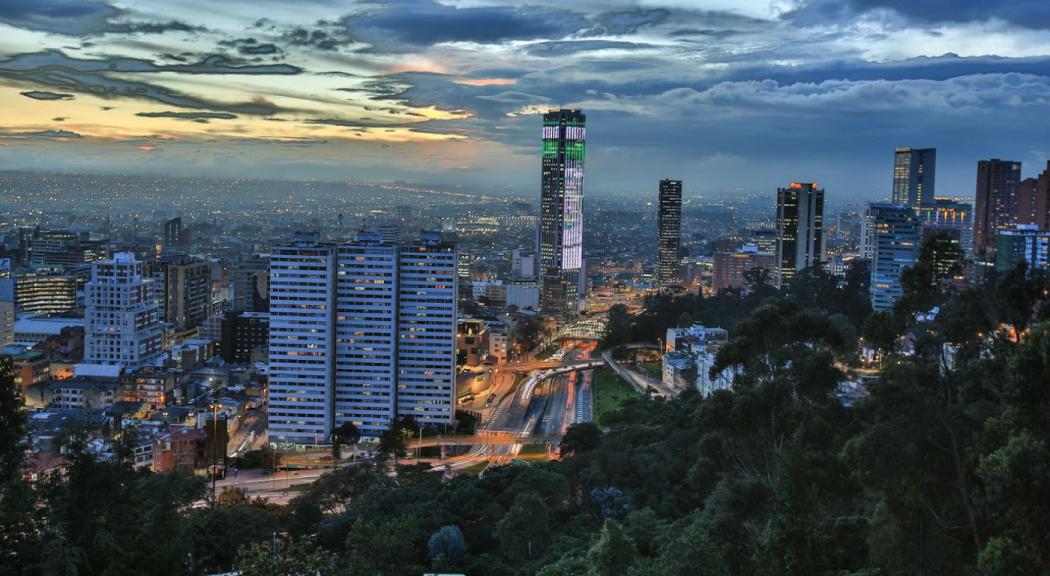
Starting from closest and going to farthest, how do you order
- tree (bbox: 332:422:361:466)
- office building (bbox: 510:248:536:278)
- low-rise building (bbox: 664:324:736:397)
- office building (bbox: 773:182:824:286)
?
tree (bbox: 332:422:361:466), low-rise building (bbox: 664:324:736:397), office building (bbox: 773:182:824:286), office building (bbox: 510:248:536:278)

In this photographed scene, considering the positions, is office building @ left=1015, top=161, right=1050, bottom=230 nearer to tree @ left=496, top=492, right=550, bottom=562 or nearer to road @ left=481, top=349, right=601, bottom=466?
road @ left=481, top=349, right=601, bottom=466

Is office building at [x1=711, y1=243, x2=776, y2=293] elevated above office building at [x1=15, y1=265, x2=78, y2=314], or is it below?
above

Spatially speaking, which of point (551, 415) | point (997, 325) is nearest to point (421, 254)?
point (551, 415)

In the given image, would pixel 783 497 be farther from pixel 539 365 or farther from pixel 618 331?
pixel 618 331

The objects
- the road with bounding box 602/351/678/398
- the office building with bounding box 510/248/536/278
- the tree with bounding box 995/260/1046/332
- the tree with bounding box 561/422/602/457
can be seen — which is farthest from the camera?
the office building with bounding box 510/248/536/278

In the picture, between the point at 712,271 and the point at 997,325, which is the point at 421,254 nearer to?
the point at 997,325

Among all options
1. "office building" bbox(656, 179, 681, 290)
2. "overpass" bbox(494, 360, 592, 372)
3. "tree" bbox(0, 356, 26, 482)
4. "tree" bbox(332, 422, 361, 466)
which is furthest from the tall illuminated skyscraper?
"tree" bbox(0, 356, 26, 482)

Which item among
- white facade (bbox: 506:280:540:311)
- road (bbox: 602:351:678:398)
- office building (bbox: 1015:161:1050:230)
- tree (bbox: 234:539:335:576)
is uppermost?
office building (bbox: 1015:161:1050:230)
